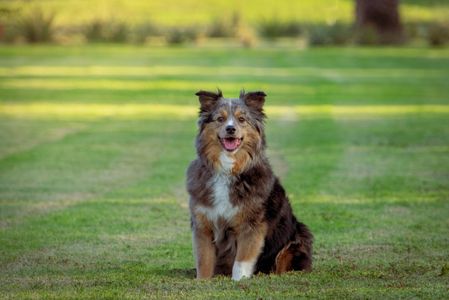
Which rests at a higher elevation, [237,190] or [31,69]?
[237,190]

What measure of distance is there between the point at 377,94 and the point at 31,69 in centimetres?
1308

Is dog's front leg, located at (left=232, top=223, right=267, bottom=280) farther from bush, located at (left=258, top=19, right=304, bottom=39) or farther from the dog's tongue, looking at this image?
bush, located at (left=258, top=19, right=304, bottom=39)

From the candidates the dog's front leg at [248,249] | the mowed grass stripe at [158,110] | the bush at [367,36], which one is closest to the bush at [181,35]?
the bush at [367,36]

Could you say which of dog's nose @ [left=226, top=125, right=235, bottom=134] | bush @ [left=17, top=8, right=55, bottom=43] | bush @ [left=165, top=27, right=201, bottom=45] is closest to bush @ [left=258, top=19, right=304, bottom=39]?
bush @ [left=165, top=27, right=201, bottom=45]

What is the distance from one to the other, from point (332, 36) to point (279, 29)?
4501mm

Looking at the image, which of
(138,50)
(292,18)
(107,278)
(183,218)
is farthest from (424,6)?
(107,278)

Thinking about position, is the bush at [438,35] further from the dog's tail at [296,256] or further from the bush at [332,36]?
the dog's tail at [296,256]

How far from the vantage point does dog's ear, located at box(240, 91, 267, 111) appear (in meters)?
10.7

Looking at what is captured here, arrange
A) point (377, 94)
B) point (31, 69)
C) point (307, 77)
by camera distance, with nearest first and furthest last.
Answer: point (377, 94) → point (307, 77) → point (31, 69)

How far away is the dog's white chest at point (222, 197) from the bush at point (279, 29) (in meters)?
48.0

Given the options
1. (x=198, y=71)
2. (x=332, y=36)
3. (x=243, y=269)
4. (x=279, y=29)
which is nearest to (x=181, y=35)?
(x=279, y=29)

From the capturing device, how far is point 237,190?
10672 millimetres

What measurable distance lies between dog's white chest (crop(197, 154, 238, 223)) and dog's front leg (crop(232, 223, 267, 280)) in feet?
0.69

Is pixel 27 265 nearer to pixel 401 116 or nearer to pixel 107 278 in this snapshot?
pixel 107 278
